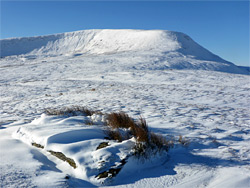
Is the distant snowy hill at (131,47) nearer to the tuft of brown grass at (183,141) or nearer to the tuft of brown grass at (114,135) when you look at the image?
the tuft of brown grass at (183,141)

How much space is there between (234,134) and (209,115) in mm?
1728

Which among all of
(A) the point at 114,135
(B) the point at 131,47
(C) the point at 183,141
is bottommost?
(C) the point at 183,141

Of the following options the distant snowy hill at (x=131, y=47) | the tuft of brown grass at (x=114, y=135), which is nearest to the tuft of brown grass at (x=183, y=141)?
the tuft of brown grass at (x=114, y=135)

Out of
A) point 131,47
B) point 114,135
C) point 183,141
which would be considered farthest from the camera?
point 131,47

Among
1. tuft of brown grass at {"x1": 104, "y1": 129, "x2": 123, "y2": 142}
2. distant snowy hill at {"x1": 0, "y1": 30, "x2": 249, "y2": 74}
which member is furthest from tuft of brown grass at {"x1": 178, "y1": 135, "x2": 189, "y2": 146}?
distant snowy hill at {"x1": 0, "y1": 30, "x2": 249, "y2": 74}

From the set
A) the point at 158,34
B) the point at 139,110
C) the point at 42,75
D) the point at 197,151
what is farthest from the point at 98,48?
the point at 197,151

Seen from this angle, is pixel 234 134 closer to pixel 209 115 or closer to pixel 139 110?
pixel 209 115

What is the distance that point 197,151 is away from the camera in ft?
11.6

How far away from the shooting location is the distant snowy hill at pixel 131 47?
29.6 meters

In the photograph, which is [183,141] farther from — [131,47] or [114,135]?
[131,47]

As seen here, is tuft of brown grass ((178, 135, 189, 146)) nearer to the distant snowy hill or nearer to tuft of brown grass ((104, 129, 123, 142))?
tuft of brown grass ((104, 129, 123, 142))

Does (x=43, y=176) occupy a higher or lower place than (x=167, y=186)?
higher

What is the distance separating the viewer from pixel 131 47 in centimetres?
4281

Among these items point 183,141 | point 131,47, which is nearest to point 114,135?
point 183,141
